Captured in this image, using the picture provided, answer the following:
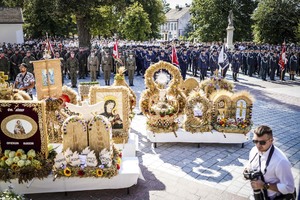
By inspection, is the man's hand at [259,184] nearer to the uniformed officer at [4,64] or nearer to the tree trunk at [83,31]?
the uniformed officer at [4,64]

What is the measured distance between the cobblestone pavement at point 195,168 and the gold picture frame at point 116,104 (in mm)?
832

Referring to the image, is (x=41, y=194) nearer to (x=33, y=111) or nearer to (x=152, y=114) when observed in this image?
(x=33, y=111)

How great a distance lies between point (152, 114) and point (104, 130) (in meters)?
2.89

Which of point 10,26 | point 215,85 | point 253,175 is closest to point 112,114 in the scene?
point 215,85

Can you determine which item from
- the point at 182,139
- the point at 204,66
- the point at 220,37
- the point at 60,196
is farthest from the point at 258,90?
the point at 220,37

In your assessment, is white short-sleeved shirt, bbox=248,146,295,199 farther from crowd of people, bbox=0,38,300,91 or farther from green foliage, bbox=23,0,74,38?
green foliage, bbox=23,0,74,38

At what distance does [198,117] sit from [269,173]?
15.8ft

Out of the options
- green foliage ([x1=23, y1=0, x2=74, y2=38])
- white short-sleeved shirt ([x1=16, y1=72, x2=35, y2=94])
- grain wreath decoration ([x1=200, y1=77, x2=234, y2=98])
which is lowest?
grain wreath decoration ([x1=200, y1=77, x2=234, y2=98])

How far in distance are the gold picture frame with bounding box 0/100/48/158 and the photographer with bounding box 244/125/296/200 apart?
4.14 metres

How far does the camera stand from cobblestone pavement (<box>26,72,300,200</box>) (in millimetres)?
6266

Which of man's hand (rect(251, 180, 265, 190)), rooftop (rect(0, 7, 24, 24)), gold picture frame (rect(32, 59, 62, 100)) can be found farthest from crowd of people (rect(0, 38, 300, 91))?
rooftop (rect(0, 7, 24, 24))

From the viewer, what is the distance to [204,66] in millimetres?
19047

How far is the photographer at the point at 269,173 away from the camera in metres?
3.87

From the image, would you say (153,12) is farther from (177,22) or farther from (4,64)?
(4,64)
